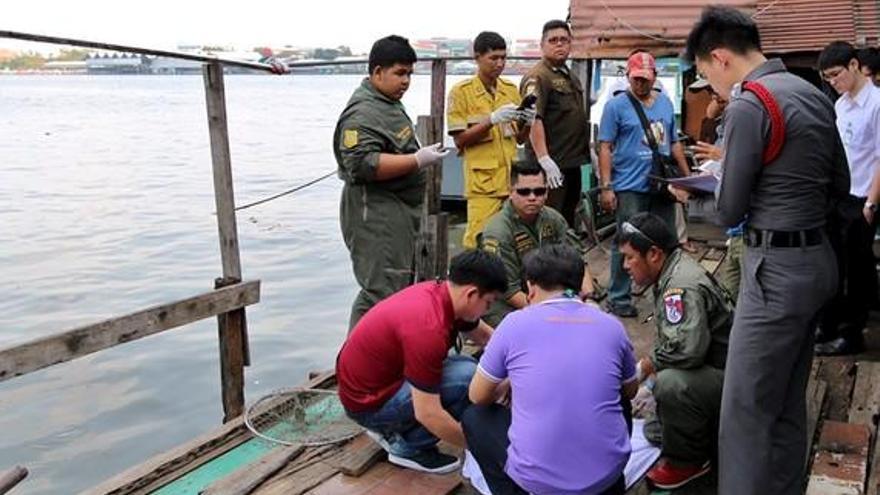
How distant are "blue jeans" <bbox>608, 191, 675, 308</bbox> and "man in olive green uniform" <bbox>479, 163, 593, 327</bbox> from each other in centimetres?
85

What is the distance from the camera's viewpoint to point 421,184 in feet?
14.1

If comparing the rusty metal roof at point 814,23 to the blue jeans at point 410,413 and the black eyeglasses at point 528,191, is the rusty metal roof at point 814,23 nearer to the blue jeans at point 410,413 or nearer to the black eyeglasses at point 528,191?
the black eyeglasses at point 528,191

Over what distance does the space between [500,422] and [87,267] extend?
10.9 m

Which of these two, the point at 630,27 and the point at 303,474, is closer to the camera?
the point at 303,474

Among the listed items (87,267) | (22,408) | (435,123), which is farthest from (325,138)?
(435,123)

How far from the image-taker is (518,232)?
13.6 feet

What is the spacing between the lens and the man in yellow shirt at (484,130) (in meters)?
4.92

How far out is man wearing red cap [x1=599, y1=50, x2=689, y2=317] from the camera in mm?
4945

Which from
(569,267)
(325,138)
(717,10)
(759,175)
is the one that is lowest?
(325,138)

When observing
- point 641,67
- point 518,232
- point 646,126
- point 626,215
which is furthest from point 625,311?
point 641,67

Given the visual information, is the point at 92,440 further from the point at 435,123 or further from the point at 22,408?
the point at 435,123

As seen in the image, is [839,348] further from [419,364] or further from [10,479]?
[10,479]

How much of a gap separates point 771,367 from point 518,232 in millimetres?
1694

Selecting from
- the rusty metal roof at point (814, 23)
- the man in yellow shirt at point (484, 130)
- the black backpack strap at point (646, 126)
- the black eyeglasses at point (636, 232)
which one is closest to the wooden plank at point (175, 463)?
the man in yellow shirt at point (484, 130)
